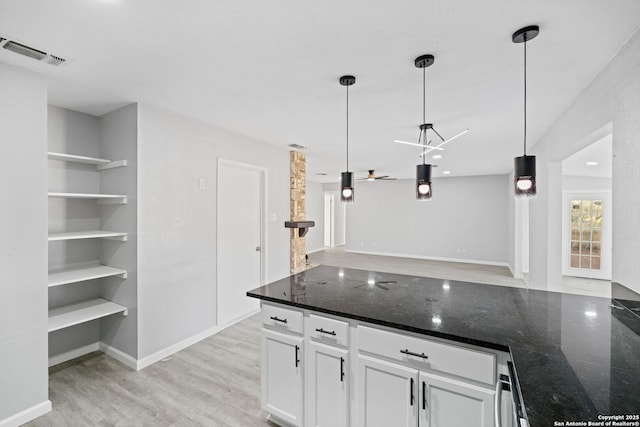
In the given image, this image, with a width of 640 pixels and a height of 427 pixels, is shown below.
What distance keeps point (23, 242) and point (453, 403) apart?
3.03m

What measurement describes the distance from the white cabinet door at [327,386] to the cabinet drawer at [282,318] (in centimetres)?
15

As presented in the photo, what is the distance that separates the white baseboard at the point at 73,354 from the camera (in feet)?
9.62

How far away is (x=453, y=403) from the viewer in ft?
4.69

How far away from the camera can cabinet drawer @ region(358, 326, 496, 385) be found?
1349mm

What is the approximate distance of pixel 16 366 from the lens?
212 cm

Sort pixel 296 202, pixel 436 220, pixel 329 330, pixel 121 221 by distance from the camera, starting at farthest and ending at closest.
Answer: pixel 436 220 → pixel 296 202 → pixel 121 221 → pixel 329 330

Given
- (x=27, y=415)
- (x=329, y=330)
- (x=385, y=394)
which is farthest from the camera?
(x=27, y=415)

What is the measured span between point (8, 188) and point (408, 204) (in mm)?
8850

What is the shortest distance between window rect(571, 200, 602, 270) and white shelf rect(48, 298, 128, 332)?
28.4 feet

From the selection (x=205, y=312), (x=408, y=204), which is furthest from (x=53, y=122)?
(x=408, y=204)

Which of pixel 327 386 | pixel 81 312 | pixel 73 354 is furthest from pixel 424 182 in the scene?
pixel 73 354

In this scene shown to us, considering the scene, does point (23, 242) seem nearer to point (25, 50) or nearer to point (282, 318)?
point (25, 50)

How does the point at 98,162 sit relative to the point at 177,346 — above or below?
above

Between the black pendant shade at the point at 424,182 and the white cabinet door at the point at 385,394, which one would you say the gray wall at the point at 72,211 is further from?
the black pendant shade at the point at 424,182
